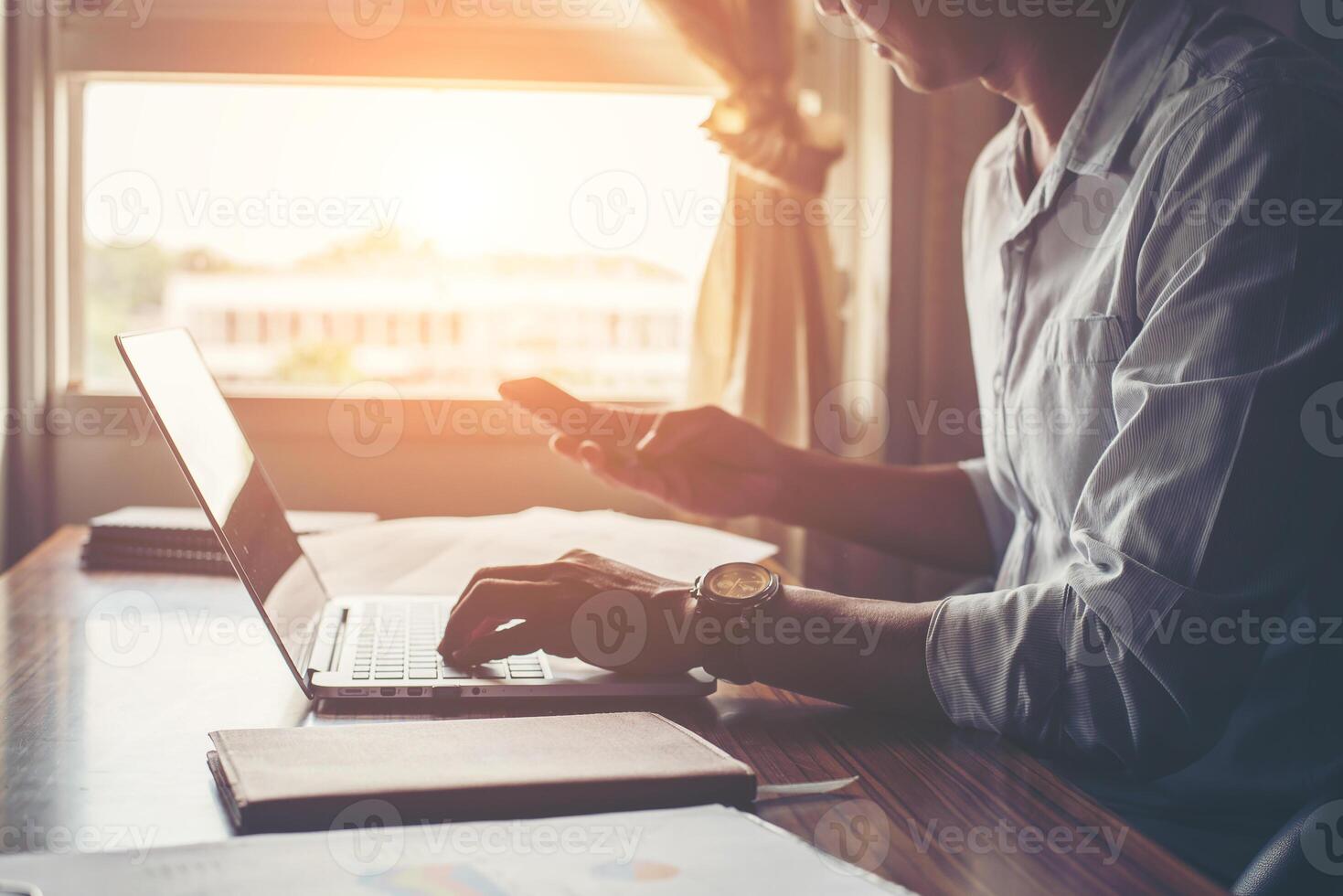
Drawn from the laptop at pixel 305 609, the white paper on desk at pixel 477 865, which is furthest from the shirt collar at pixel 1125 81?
the white paper on desk at pixel 477 865

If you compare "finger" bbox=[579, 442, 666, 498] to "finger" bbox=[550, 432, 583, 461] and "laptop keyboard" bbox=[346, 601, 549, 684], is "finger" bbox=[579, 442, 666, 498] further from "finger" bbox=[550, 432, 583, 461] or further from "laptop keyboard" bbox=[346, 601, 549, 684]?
"laptop keyboard" bbox=[346, 601, 549, 684]

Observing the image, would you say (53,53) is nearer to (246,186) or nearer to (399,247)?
(246,186)

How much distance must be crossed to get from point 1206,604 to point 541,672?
1.47 ft

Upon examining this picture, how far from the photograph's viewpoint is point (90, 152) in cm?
194

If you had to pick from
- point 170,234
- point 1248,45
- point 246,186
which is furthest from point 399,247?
point 1248,45

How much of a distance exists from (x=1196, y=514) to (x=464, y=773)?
18.8 inches

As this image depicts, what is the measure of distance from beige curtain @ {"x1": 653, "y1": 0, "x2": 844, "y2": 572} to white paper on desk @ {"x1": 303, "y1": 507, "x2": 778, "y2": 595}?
1.54 feet

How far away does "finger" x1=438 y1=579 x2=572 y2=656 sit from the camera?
2.62 ft

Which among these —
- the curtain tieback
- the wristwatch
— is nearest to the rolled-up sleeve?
the wristwatch

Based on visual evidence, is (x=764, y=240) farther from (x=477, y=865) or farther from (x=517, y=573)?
(x=477, y=865)

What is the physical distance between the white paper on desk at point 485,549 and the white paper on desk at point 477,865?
607 millimetres

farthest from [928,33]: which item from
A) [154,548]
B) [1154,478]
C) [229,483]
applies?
[154,548]

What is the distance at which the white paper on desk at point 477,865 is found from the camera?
0.44 meters

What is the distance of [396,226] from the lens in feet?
6.55
